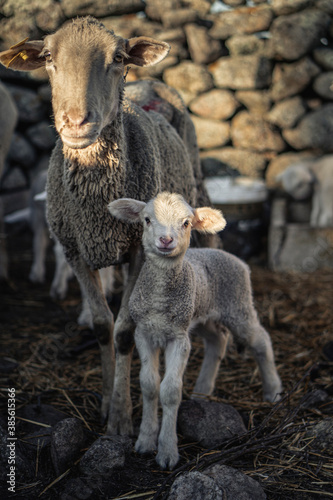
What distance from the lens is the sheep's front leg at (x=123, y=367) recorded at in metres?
2.60

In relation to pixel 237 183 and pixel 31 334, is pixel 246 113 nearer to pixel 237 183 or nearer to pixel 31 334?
pixel 237 183

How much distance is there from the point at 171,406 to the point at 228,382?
1123 millimetres

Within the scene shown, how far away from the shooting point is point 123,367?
2.69 m

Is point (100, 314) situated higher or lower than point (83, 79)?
lower

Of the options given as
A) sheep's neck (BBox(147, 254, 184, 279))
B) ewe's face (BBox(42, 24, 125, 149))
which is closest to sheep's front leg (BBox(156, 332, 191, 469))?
sheep's neck (BBox(147, 254, 184, 279))

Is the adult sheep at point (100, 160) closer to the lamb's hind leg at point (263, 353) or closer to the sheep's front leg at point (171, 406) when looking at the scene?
the sheep's front leg at point (171, 406)

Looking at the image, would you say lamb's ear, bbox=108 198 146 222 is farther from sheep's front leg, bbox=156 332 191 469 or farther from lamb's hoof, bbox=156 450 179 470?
lamb's hoof, bbox=156 450 179 470

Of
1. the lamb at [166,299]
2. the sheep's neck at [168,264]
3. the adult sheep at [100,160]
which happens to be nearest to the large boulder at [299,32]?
the adult sheep at [100,160]

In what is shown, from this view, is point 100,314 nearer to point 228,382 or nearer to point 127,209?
point 127,209

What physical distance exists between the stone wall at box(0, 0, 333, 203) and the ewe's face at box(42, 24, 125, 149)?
4.61 meters

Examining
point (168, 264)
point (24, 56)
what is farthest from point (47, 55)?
point (168, 264)

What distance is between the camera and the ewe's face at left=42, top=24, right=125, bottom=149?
2070mm

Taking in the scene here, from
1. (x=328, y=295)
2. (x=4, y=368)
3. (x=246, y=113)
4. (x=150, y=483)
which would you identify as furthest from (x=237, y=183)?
(x=150, y=483)

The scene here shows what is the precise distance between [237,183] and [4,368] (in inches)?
195
